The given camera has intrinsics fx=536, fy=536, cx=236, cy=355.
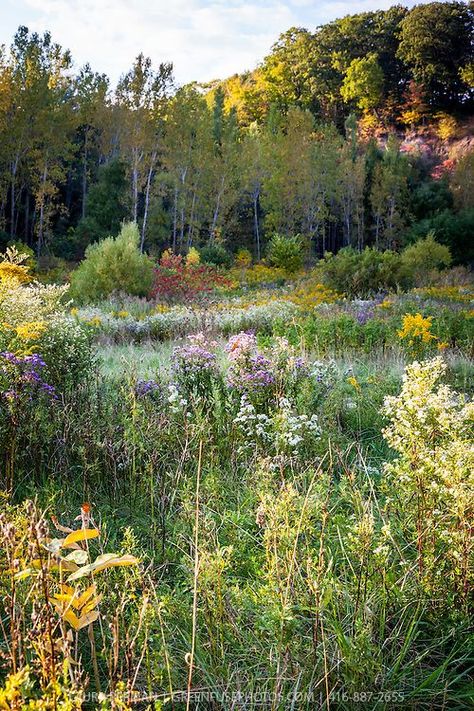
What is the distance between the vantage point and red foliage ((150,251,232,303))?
48.6 ft

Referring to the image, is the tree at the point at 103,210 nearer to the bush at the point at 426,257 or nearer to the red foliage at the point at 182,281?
the red foliage at the point at 182,281

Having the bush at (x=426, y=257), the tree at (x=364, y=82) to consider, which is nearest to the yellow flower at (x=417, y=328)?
the bush at (x=426, y=257)

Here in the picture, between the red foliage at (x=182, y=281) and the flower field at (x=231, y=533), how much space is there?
30.4 ft

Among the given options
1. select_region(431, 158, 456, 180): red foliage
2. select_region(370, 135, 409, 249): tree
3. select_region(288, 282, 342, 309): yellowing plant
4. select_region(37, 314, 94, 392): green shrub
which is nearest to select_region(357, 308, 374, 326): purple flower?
select_region(288, 282, 342, 309): yellowing plant

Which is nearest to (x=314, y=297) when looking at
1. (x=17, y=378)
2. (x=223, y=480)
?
(x=223, y=480)

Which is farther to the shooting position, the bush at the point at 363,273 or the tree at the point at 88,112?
the tree at the point at 88,112

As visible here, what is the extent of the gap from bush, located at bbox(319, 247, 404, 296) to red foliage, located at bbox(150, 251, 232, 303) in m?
3.85

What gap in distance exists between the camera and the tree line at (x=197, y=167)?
23.6 metres

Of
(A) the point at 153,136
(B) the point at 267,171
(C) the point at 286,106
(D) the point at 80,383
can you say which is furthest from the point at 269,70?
(D) the point at 80,383

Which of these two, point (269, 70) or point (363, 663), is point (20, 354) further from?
point (269, 70)

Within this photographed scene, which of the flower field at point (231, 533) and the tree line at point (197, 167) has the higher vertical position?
the tree line at point (197, 167)

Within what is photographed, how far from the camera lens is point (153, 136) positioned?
2520 centimetres

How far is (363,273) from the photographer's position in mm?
14062

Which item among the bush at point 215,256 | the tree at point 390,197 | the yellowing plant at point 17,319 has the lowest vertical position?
the yellowing plant at point 17,319
